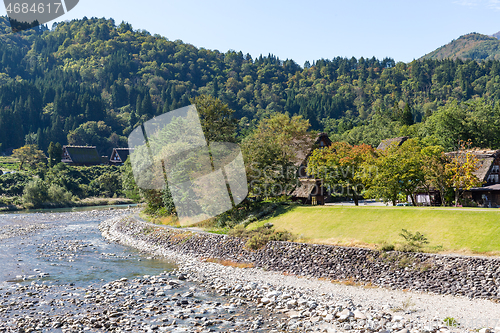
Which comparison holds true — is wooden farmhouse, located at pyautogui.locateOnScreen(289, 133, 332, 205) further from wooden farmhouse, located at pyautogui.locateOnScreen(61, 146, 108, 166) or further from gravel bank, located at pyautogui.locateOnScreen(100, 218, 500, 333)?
wooden farmhouse, located at pyautogui.locateOnScreen(61, 146, 108, 166)

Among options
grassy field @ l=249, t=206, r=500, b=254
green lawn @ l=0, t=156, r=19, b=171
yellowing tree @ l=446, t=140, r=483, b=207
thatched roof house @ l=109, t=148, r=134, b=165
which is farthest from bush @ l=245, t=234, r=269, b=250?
thatched roof house @ l=109, t=148, r=134, b=165

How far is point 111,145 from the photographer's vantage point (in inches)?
6531

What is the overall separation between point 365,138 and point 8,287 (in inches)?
3483

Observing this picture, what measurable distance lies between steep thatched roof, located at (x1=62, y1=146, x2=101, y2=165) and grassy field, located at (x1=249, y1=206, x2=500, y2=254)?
115m

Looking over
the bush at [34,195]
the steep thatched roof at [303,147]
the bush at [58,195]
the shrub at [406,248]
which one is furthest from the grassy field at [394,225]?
the bush at [58,195]

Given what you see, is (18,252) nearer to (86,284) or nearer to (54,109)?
(86,284)

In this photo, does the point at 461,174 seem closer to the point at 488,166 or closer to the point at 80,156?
the point at 488,166

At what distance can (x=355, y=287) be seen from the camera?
76.5 feet

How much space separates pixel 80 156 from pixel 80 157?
0.44 metres

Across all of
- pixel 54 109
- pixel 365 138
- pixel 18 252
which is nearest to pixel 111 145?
pixel 54 109

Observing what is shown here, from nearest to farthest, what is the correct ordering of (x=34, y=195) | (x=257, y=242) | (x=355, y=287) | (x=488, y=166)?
(x=355, y=287), (x=257, y=242), (x=488, y=166), (x=34, y=195)

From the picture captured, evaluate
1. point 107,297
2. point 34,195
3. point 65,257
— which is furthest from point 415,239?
point 34,195

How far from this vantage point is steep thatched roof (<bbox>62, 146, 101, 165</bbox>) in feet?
447

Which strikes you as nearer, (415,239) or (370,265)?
(370,265)
